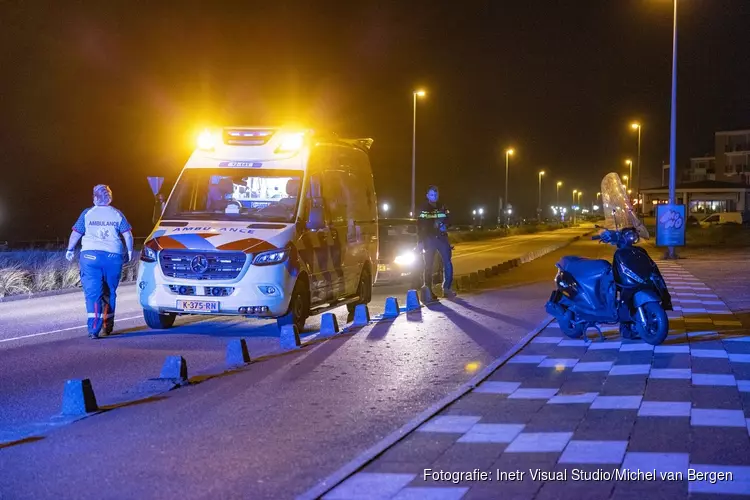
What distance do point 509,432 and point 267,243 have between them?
19.4ft

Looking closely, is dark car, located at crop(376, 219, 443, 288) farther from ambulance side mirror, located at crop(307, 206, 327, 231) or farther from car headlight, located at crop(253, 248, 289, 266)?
car headlight, located at crop(253, 248, 289, 266)

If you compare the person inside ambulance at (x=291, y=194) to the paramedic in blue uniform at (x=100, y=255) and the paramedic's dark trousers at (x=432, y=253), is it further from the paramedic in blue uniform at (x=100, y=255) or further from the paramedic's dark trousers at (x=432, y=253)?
the paramedic's dark trousers at (x=432, y=253)

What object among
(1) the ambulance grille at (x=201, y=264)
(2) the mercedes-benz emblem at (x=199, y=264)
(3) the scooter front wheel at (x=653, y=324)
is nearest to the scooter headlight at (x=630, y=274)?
(3) the scooter front wheel at (x=653, y=324)

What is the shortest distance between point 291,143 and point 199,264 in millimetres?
2422

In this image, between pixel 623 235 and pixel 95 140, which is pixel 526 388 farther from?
pixel 95 140

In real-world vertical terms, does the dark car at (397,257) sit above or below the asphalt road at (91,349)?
above

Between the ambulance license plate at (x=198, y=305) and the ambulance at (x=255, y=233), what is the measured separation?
0.01 meters

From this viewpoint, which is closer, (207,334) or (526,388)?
(526,388)

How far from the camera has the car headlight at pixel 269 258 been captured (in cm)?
1186

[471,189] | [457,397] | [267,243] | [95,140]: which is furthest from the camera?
[471,189]

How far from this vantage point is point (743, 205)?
93.0 metres

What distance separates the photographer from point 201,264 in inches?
472

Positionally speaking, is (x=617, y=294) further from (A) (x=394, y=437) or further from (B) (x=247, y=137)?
(B) (x=247, y=137)

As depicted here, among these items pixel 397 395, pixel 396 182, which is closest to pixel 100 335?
pixel 397 395
